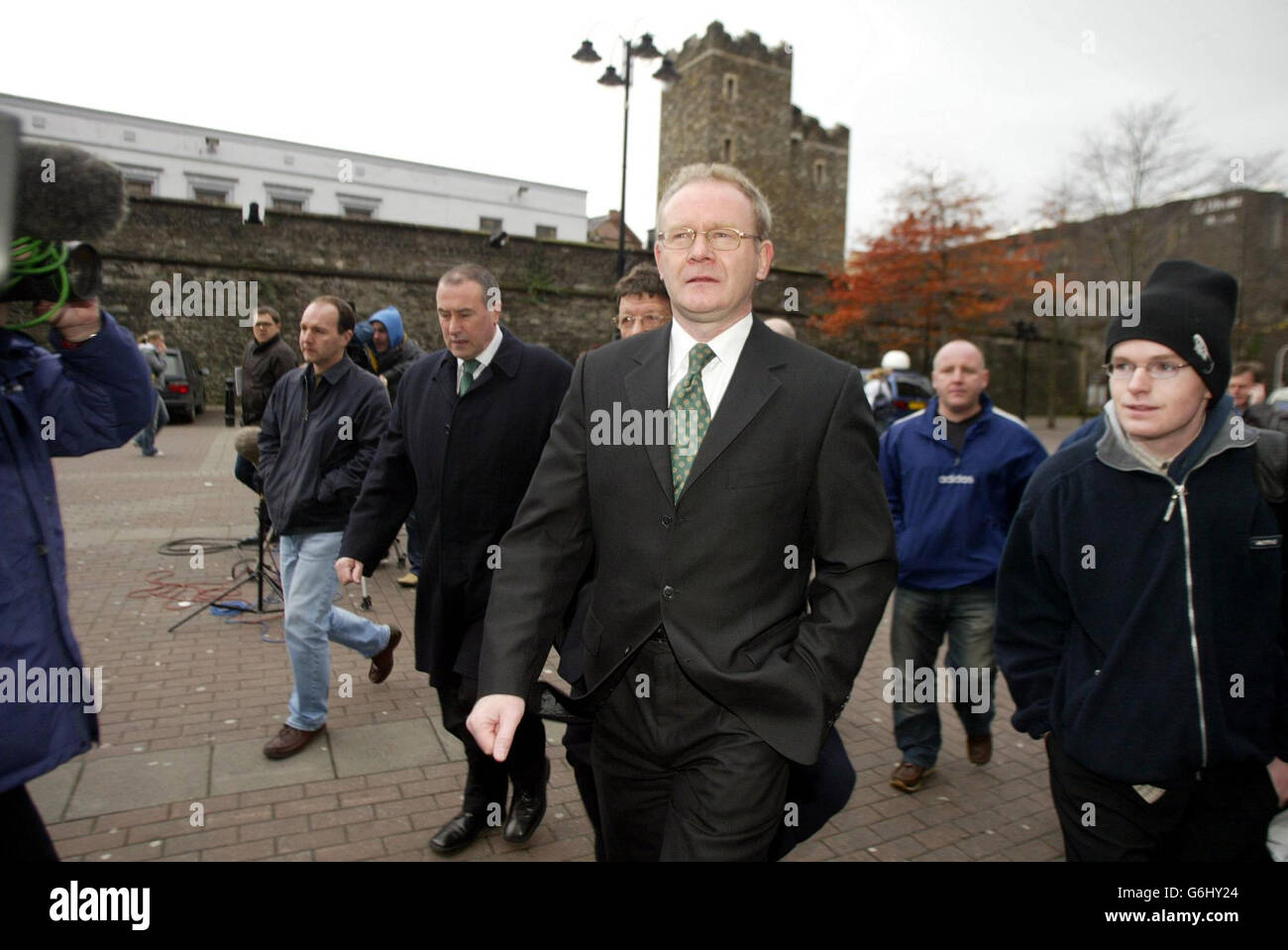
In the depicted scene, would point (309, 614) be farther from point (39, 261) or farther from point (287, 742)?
point (39, 261)

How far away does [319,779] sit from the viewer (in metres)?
4.25

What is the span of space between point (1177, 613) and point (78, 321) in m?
3.04

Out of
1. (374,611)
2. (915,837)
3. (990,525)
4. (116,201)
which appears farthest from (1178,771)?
(374,611)

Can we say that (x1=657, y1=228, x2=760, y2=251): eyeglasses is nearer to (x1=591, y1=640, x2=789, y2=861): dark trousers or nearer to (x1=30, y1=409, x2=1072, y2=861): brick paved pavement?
(x1=591, y1=640, x2=789, y2=861): dark trousers

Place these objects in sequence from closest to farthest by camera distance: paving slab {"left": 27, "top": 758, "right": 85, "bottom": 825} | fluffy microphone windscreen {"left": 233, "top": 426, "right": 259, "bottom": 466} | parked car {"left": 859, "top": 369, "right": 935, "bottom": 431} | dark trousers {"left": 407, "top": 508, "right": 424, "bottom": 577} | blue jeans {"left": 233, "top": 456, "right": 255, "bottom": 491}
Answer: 1. paving slab {"left": 27, "top": 758, "right": 85, "bottom": 825}
2. fluffy microphone windscreen {"left": 233, "top": 426, "right": 259, "bottom": 466}
3. blue jeans {"left": 233, "top": 456, "right": 255, "bottom": 491}
4. dark trousers {"left": 407, "top": 508, "right": 424, "bottom": 577}
5. parked car {"left": 859, "top": 369, "right": 935, "bottom": 431}

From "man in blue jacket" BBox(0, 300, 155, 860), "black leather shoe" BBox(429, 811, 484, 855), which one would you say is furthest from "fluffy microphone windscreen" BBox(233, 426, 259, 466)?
"man in blue jacket" BBox(0, 300, 155, 860)

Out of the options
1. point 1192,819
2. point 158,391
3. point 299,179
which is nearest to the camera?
point 1192,819

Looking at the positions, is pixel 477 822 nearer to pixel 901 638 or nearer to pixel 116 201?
pixel 901 638

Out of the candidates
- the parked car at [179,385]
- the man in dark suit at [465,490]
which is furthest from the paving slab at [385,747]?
the parked car at [179,385]

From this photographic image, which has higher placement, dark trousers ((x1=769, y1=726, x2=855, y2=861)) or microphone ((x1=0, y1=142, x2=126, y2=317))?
microphone ((x1=0, y1=142, x2=126, y2=317))

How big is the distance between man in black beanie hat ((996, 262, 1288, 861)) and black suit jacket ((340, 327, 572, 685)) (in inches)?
84.8

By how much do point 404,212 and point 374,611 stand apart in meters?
41.2

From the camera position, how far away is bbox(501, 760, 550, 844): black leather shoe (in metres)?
3.75

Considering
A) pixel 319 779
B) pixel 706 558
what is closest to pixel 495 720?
pixel 706 558
